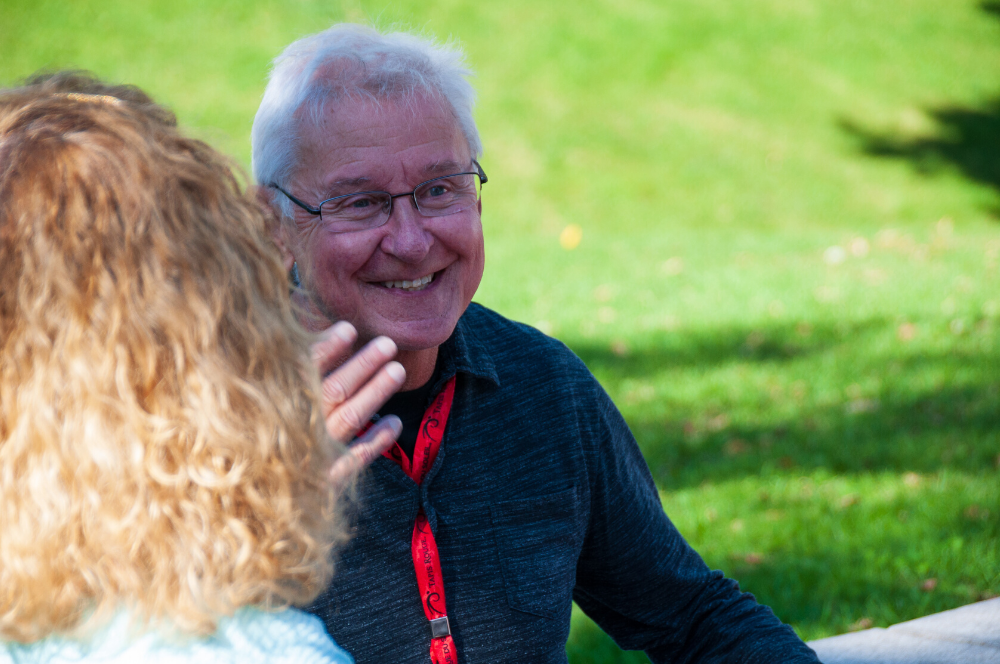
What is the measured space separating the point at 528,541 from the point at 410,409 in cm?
38

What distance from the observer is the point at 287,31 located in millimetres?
18531

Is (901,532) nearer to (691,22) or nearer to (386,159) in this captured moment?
(386,159)

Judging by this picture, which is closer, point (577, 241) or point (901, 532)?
point (901, 532)

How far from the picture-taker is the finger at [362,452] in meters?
1.32

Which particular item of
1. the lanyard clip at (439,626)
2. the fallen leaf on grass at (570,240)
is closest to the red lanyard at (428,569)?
the lanyard clip at (439,626)

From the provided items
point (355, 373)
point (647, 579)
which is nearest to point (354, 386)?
point (355, 373)

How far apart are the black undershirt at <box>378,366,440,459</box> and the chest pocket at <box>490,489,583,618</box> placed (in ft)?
0.75

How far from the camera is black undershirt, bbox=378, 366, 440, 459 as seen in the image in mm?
2031

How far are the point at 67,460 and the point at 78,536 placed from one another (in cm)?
9

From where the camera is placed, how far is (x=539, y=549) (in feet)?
6.61

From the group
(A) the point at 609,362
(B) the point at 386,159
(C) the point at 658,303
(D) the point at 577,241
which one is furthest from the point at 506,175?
(B) the point at 386,159

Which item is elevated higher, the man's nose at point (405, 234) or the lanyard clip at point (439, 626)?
the man's nose at point (405, 234)

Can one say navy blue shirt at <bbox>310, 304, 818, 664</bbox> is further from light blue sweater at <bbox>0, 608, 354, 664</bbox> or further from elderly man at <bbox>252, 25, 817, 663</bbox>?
light blue sweater at <bbox>0, 608, 354, 664</bbox>

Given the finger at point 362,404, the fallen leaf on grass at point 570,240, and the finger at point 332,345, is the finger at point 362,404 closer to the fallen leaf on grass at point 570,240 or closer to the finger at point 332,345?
the finger at point 332,345
